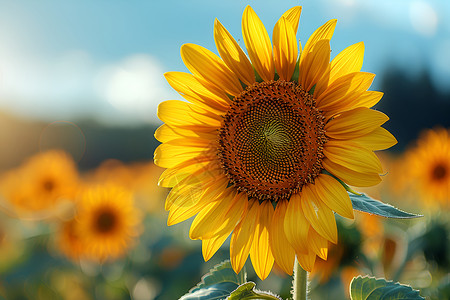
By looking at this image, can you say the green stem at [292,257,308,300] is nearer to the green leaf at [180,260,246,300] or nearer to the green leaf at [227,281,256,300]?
the green leaf at [227,281,256,300]

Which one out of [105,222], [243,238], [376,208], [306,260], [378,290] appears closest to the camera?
[376,208]

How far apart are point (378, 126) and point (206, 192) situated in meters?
0.78

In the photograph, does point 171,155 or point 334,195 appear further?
point 171,155

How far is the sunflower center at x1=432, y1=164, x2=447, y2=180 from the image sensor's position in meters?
5.30

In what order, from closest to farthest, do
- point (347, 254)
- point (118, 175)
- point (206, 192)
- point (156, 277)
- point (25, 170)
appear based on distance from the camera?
point (206, 192) → point (347, 254) → point (156, 277) → point (25, 170) → point (118, 175)

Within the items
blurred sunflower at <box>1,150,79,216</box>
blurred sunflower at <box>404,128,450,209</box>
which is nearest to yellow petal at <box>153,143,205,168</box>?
blurred sunflower at <box>404,128,450,209</box>

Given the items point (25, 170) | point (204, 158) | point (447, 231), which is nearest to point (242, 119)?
point (204, 158)

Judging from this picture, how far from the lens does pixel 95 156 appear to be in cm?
2130

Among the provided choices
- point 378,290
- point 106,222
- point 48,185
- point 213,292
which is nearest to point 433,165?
point 106,222

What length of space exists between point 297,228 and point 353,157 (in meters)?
0.35

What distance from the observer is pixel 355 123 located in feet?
5.73

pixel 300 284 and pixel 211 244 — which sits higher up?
pixel 211 244

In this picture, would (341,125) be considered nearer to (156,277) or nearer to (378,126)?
(378,126)

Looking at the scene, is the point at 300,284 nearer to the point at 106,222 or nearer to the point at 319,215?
the point at 319,215
